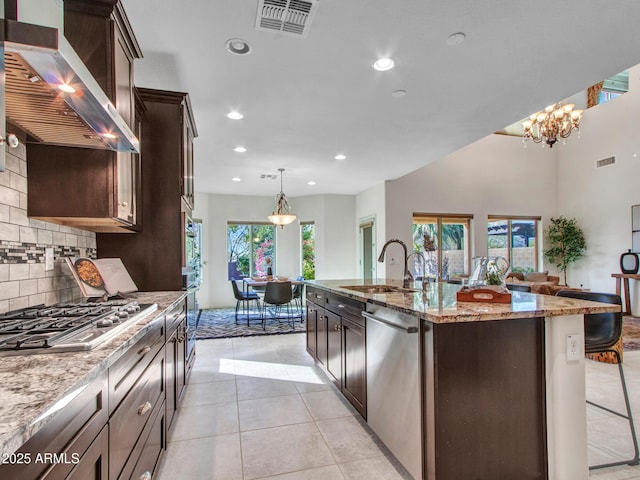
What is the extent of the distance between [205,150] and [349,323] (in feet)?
11.2

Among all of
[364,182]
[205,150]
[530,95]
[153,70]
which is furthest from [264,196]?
[530,95]

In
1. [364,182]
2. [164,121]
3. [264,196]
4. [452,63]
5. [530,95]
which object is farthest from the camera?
[264,196]

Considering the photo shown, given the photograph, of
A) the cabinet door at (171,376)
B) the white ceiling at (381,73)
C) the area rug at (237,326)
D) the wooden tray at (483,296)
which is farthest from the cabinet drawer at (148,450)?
the area rug at (237,326)

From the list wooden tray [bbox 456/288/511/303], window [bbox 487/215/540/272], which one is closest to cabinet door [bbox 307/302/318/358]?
wooden tray [bbox 456/288/511/303]

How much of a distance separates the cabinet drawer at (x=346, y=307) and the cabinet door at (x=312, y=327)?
1.85 feet

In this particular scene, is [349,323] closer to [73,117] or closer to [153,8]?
[73,117]

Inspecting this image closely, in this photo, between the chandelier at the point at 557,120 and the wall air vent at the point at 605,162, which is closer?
the chandelier at the point at 557,120

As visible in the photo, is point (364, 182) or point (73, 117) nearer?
point (73, 117)

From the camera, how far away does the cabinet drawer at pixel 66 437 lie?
64 centimetres

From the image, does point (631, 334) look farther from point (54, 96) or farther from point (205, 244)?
point (205, 244)

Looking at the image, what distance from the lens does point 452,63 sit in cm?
265

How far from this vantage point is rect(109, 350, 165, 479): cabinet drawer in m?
1.12

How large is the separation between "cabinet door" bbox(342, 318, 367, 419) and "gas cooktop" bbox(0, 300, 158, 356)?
1380 millimetres

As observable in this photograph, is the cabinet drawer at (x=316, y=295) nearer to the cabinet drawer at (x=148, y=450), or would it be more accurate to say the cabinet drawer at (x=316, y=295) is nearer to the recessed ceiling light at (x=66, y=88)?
the cabinet drawer at (x=148, y=450)
